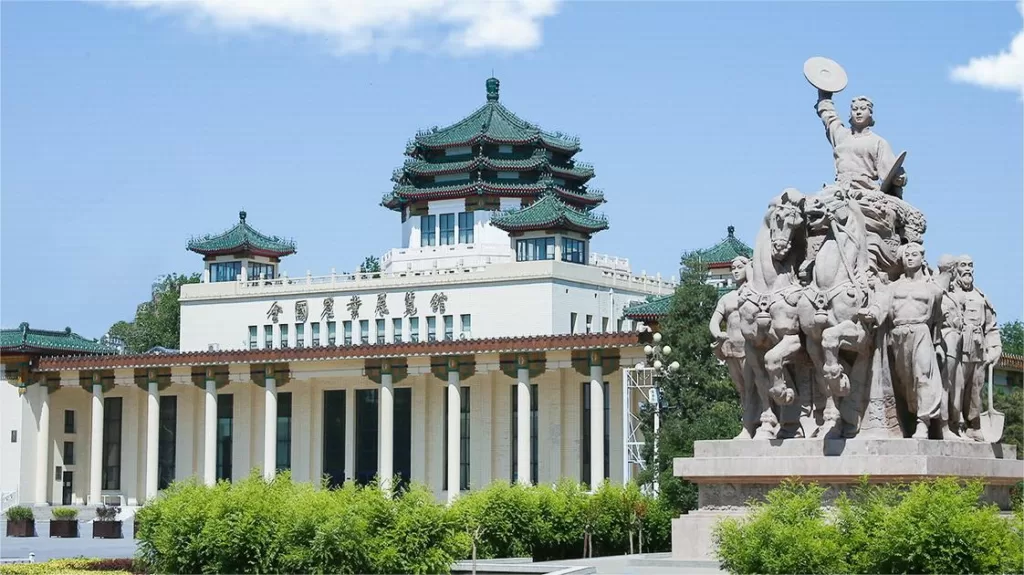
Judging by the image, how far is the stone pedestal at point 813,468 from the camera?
57.8ft

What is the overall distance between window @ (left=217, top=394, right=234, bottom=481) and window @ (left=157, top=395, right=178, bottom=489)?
7.23ft

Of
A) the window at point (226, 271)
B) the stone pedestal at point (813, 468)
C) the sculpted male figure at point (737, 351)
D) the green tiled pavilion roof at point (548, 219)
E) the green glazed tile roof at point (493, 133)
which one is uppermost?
the green glazed tile roof at point (493, 133)

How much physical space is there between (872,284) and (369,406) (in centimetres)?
5137

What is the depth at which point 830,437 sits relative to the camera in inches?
713

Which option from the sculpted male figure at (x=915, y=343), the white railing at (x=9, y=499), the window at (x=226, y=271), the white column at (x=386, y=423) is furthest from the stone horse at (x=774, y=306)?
the window at (x=226, y=271)

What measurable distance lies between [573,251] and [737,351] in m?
53.5

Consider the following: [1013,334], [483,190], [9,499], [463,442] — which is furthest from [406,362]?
[1013,334]

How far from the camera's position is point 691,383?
42.2 meters

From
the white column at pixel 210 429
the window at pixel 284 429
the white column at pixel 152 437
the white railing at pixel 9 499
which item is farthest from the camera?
the window at pixel 284 429

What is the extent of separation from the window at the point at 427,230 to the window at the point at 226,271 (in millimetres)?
9348

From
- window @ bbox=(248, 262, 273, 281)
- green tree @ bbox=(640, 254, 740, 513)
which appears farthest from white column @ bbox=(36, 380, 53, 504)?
green tree @ bbox=(640, 254, 740, 513)

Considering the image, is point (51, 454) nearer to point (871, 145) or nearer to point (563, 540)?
point (563, 540)

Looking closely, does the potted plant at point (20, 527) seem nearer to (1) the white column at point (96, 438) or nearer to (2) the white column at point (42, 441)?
(1) the white column at point (96, 438)

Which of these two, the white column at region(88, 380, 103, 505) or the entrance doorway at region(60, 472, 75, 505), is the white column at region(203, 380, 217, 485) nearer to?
the white column at region(88, 380, 103, 505)
